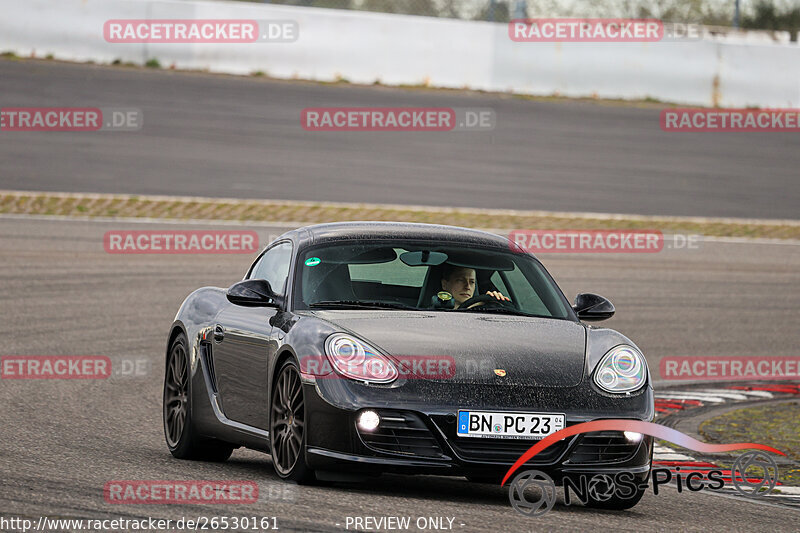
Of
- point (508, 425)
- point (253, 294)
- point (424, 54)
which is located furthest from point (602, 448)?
point (424, 54)

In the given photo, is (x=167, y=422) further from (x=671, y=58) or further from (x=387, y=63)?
(x=671, y=58)

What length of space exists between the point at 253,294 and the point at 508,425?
5.49 ft

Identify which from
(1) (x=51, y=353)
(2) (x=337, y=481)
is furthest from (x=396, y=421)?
(1) (x=51, y=353)

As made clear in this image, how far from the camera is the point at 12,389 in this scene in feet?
37.2

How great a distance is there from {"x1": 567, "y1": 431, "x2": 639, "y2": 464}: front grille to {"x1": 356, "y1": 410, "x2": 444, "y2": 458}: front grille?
64 centimetres

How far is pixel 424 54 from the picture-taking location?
27.4 m

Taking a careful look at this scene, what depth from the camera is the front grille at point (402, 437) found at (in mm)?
6793

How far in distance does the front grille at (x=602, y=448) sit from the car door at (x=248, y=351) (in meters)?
1.61

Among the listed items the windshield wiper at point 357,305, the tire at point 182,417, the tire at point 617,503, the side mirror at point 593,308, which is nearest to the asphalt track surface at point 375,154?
the tire at point 182,417

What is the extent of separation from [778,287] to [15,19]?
14.0 metres

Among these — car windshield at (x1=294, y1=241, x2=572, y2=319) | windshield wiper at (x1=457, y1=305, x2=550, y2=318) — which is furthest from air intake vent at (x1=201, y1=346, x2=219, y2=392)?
windshield wiper at (x1=457, y1=305, x2=550, y2=318)

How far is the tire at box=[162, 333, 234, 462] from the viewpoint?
8641 mm

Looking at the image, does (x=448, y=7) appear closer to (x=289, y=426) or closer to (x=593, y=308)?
(x=593, y=308)

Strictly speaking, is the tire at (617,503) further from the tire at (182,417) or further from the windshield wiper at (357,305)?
the tire at (182,417)
